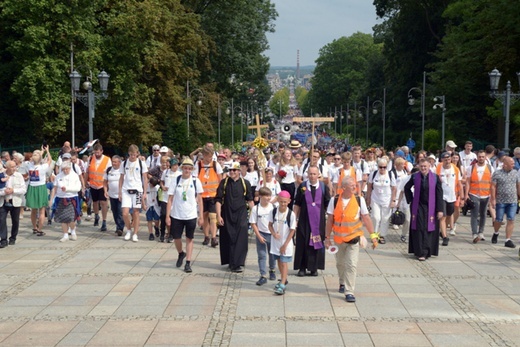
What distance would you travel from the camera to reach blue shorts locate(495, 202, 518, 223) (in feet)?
48.8

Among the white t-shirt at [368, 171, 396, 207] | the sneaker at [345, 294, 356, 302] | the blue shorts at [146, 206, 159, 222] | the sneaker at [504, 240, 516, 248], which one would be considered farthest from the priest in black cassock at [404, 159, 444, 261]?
the blue shorts at [146, 206, 159, 222]

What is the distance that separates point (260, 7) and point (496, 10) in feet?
88.0

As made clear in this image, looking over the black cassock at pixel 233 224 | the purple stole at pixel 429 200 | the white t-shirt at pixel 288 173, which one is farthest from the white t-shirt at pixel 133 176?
the purple stole at pixel 429 200

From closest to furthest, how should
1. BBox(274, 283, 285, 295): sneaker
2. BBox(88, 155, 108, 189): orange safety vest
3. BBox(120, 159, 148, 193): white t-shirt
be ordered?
BBox(274, 283, 285, 295): sneaker, BBox(120, 159, 148, 193): white t-shirt, BBox(88, 155, 108, 189): orange safety vest

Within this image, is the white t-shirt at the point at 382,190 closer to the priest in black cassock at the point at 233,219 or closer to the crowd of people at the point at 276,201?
the crowd of people at the point at 276,201

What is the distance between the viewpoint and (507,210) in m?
15.0

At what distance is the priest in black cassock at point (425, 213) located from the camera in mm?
13250

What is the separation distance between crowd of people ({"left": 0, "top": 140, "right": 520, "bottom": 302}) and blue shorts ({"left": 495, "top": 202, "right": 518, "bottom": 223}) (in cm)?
4

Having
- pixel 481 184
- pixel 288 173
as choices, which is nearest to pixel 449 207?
pixel 481 184

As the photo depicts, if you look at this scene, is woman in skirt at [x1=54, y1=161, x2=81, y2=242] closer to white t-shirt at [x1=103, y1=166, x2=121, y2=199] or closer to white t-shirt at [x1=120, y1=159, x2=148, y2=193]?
white t-shirt at [x1=103, y1=166, x2=121, y2=199]

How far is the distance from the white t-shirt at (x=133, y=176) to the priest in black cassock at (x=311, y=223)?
5002 millimetres

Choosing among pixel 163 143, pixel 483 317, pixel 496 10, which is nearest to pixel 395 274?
pixel 483 317

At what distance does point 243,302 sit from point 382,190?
19.4ft

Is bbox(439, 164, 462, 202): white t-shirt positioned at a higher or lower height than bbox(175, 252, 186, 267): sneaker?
higher
